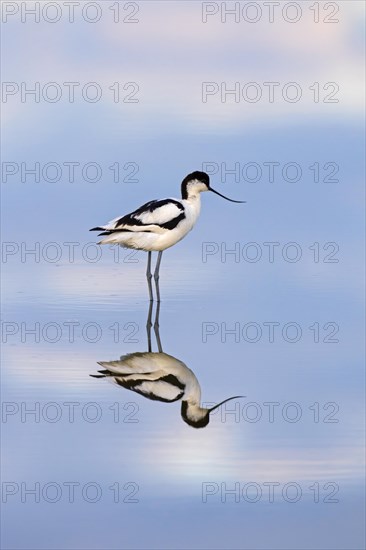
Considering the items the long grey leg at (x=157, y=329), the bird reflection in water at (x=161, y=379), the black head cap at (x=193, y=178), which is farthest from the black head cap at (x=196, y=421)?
the black head cap at (x=193, y=178)

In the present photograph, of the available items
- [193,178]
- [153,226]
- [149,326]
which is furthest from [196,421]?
[193,178]

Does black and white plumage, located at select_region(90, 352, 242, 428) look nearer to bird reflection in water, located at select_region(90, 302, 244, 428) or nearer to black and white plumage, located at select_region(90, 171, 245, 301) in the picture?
bird reflection in water, located at select_region(90, 302, 244, 428)

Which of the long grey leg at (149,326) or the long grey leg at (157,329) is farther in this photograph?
the long grey leg at (149,326)

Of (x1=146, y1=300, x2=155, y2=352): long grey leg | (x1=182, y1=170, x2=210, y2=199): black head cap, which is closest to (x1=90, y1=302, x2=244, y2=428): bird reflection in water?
(x1=146, y1=300, x2=155, y2=352): long grey leg

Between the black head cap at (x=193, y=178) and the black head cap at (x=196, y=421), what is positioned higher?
the black head cap at (x=193, y=178)

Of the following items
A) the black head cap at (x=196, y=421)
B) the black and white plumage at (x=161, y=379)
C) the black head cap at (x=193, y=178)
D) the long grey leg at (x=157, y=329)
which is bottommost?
the black head cap at (x=196, y=421)

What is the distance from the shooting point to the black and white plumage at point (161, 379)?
1134 centimetres

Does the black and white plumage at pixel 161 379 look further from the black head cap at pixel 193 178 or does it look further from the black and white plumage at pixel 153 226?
the black head cap at pixel 193 178

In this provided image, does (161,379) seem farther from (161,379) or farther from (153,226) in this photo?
(153,226)

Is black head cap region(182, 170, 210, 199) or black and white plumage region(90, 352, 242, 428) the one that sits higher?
black head cap region(182, 170, 210, 199)

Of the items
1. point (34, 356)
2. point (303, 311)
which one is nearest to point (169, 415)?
point (34, 356)

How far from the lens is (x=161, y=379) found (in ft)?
40.7

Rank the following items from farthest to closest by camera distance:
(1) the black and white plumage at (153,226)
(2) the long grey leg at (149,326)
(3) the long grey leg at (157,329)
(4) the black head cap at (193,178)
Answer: (4) the black head cap at (193,178), (1) the black and white plumage at (153,226), (2) the long grey leg at (149,326), (3) the long grey leg at (157,329)

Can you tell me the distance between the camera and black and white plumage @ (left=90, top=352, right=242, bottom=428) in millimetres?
11344
